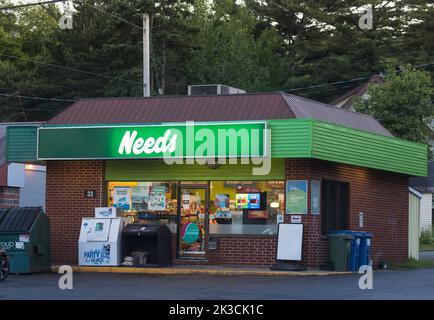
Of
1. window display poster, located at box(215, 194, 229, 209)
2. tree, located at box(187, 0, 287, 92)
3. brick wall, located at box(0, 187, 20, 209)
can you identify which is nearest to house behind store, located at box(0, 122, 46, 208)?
brick wall, located at box(0, 187, 20, 209)

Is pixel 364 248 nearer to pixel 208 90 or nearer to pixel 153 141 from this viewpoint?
pixel 153 141

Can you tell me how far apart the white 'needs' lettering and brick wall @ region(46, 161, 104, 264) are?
77.9 inches

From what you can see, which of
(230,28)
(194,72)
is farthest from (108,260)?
(230,28)

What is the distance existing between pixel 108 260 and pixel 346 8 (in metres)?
40.8

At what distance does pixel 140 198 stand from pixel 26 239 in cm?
403

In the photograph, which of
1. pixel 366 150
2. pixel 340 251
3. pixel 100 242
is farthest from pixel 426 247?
pixel 100 242

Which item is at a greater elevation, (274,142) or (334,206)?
(274,142)

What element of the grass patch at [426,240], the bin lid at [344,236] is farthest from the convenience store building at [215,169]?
the grass patch at [426,240]

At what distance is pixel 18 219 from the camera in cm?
2453

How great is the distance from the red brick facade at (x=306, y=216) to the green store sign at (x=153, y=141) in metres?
1.31

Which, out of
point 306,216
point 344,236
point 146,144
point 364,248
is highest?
point 146,144

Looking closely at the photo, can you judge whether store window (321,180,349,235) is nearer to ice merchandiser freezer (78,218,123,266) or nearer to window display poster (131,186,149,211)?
window display poster (131,186,149,211)
